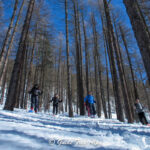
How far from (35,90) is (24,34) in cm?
313

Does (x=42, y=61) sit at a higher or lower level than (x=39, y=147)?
higher

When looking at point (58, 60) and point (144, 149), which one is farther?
point (58, 60)

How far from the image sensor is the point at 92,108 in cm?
611

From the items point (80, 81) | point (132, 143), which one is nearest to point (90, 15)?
point (80, 81)

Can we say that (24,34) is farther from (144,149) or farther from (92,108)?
(144,149)

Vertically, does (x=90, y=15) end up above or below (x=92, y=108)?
above

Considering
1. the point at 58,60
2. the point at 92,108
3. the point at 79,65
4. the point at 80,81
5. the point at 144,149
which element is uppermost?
the point at 58,60

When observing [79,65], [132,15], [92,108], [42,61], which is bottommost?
[92,108]

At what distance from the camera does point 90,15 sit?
12.7m

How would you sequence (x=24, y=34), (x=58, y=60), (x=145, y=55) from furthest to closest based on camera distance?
1. (x=58, y=60)
2. (x=24, y=34)
3. (x=145, y=55)

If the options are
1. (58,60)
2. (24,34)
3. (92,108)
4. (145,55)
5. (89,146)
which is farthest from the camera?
(58,60)

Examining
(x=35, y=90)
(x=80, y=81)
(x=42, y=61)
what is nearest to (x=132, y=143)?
(x=35, y=90)

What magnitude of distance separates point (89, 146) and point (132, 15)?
3173 mm

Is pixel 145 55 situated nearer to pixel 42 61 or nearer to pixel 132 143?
pixel 132 143
